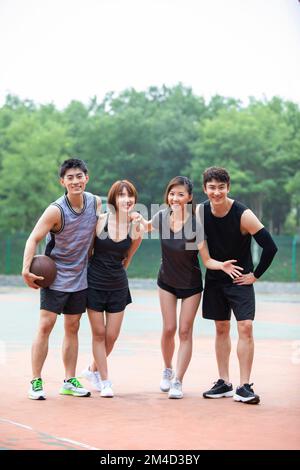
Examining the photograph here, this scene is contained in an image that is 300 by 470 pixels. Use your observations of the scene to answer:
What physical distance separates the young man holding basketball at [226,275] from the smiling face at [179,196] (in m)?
0.18

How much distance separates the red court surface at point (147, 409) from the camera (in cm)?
638

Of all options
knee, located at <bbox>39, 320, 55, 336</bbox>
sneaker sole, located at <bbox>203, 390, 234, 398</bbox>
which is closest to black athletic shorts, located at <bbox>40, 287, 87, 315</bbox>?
knee, located at <bbox>39, 320, 55, 336</bbox>

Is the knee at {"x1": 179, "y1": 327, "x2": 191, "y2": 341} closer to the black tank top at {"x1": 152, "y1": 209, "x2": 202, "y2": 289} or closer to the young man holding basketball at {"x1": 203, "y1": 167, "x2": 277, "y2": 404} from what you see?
the young man holding basketball at {"x1": 203, "y1": 167, "x2": 277, "y2": 404}

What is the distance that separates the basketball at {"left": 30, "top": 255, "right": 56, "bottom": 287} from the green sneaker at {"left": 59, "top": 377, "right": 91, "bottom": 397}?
37.2 inches

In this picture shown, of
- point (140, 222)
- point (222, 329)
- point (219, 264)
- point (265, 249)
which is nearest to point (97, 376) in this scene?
point (222, 329)

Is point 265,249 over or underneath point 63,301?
over

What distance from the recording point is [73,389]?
8414mm

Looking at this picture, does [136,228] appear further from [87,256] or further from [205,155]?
[205,155]

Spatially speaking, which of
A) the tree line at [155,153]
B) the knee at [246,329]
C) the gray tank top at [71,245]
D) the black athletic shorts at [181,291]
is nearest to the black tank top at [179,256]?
the black athletic shorts at [181,291]

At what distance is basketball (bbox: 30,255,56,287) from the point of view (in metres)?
8.10

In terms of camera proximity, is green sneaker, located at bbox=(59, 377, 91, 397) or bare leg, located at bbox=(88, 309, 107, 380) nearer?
green sneaker, located at bbox=(59, 377, 91, 397)

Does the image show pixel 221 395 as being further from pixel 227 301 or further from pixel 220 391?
pixel 227 301

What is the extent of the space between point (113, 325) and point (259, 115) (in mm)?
38219

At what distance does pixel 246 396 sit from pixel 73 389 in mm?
1509
